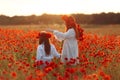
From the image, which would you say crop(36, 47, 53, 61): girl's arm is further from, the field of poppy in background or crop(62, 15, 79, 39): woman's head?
Result: crop(62, 15, 79, 39): woman's head

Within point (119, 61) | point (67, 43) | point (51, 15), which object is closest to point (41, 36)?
point (67, 43)

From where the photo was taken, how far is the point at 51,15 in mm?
49625

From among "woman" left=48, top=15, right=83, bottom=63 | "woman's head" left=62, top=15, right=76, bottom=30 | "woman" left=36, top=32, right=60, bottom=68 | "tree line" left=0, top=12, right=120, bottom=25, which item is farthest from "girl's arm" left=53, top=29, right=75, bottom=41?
"tree line" left=0, top=12, right=120, bottom=25

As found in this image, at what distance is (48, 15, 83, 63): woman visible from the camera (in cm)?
992

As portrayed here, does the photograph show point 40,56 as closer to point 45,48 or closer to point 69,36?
point 45,48

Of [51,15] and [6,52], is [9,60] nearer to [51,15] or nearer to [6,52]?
[6,52]

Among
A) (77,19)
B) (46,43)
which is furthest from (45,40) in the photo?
(77,19)

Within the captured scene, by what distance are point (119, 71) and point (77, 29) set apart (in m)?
2.32

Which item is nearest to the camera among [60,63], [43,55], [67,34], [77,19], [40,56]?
[60,63]

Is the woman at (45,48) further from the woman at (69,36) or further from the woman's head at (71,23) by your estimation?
the woman's head at (71,23)

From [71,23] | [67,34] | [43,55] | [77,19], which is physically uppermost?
[71,23]

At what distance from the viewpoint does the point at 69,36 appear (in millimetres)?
9969

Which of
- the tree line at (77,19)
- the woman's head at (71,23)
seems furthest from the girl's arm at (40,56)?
A: the tree line at (77,19)

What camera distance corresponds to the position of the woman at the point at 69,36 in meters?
9.92
